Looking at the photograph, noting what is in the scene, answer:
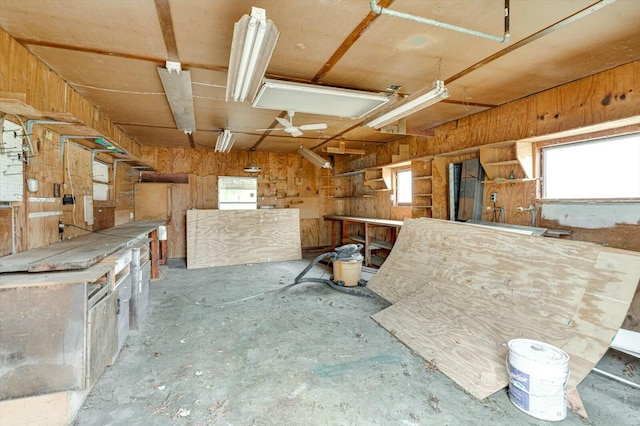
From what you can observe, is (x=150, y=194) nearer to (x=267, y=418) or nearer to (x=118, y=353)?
(x=118, y=353)

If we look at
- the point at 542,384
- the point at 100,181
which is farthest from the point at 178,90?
the point at 542,384

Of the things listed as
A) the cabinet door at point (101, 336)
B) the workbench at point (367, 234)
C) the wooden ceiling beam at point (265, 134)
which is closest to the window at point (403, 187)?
the workbench at point (367, 234)

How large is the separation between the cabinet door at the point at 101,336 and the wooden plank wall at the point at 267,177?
467 centimetres

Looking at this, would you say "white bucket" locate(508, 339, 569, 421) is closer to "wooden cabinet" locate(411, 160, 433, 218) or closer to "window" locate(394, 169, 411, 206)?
"wooden cabinet" locate(411, 160, 433, 218)

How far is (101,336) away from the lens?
6.24ft

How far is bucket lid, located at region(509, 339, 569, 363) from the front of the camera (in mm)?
1763

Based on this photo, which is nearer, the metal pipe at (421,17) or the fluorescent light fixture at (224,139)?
the metal pipe at (421,17)

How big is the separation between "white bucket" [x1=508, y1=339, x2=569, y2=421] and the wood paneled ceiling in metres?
2.08

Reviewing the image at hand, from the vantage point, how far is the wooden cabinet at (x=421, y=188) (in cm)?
492

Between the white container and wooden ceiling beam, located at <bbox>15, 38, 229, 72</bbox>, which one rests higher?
wooden ceiling beam, located at <bbox>15, 38, 229, 72</bbox>

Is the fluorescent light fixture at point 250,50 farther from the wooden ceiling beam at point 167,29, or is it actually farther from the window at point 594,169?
the window at point 594,169

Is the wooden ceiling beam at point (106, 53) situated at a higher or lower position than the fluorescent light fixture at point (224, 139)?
higher

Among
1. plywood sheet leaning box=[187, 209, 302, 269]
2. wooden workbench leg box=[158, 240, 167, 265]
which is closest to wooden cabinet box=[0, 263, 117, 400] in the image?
wooden workbench leg box=[158, 240, 167, 265]

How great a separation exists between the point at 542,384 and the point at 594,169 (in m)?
2.32
